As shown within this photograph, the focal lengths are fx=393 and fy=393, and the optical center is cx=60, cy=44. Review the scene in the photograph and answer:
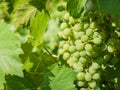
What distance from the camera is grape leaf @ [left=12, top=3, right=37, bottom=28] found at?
2.13 meters

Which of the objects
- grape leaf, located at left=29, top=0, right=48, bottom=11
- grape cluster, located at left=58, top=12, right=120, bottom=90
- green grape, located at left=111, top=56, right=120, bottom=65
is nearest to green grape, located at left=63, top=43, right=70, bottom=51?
grape cluster, located at left=58, top=12, right=120, bottom=90

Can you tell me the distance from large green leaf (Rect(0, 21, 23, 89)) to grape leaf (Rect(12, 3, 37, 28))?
1.12 feet

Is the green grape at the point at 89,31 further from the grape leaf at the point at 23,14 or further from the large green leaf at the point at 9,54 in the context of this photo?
the grape leaf at the point at 23,14

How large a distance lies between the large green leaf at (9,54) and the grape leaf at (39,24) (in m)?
0.28

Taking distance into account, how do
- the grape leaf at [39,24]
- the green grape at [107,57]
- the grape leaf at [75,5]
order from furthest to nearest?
1. the grape leaf at [39,24]
2. the green grape at [107,57]
3. the grape leaf at [75,5]

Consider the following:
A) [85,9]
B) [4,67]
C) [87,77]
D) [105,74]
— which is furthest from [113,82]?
[4,67]

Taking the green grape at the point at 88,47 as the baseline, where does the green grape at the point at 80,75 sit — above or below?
below

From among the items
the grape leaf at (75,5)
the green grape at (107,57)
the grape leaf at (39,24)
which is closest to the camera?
the grape leaf at (75,5)

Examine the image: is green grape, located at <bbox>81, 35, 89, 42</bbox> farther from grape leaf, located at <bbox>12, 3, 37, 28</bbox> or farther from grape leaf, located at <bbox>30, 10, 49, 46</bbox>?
grape leaf, located at <bbox>12, 3, 37, 28</bbox>

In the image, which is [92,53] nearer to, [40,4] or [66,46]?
[66,46]

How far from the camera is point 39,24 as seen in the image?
2061mm

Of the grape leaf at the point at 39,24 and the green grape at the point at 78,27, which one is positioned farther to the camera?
the grape leaf at the point at 39,24

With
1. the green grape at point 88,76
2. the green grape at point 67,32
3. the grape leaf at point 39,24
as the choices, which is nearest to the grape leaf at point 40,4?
the grape leaf at point 39,24

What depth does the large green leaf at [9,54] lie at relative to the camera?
1727 millimetres
